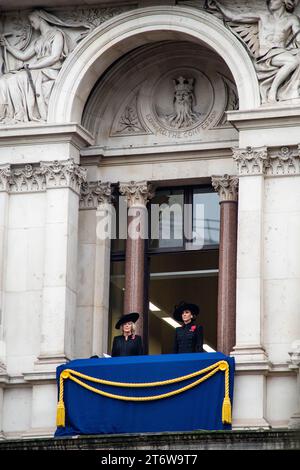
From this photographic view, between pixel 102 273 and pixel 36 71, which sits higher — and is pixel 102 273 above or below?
below

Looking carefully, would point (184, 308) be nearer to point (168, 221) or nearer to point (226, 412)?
point (226, 412)

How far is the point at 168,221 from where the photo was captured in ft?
153

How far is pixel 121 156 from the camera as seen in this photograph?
46750mm

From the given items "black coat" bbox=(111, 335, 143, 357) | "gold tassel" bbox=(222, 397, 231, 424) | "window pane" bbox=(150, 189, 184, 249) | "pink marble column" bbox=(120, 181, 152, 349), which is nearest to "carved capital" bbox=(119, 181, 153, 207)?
"pink marble column" bbox=(120, 181, 152, 349)

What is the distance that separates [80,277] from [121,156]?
2.69 metres

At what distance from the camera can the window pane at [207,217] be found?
1820 inches

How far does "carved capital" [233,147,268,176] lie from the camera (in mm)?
44250

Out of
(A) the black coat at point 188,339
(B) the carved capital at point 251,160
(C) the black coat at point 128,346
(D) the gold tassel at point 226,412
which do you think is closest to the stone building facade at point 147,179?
(B) the carved capital at point 251,160

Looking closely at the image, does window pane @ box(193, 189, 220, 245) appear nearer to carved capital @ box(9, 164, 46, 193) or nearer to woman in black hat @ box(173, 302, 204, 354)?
woman in black hat @ box(173, 302, 204, 354)

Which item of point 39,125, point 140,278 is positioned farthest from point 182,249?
point 39,125

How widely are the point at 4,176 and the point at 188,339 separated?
5209 mm

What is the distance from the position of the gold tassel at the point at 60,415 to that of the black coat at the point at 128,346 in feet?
4.76

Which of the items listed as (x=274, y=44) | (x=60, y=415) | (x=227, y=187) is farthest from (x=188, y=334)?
(x=274, y=44)

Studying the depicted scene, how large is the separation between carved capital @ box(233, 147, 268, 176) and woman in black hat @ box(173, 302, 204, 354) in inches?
113
